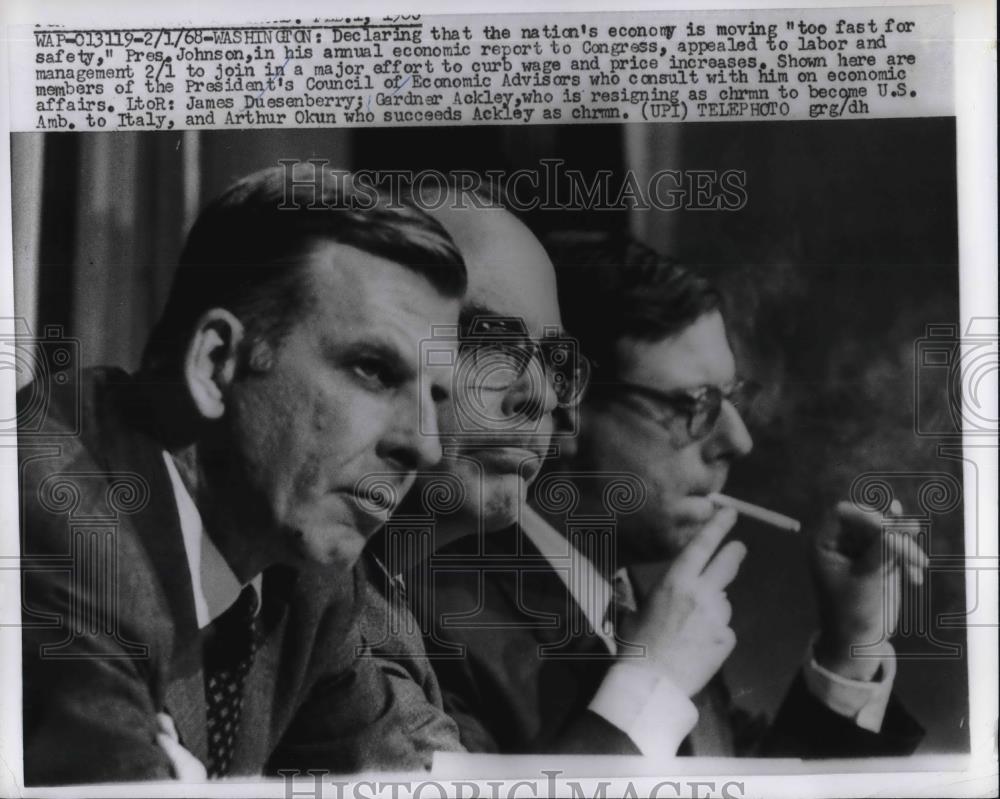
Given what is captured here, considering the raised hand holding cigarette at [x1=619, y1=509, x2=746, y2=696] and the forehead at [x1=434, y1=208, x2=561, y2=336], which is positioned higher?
the forehead at [x1=434, y1=208, x2=561, y2=336]

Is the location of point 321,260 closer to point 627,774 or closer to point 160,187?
point 160,187

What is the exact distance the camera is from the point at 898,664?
1.83 m

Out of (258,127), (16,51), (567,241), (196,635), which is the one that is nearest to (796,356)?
(567,241)

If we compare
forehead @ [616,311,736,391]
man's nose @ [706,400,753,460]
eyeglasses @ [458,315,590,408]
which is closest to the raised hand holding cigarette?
man's nose @ [706,400,753,460]

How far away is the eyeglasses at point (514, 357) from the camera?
1.79 meters

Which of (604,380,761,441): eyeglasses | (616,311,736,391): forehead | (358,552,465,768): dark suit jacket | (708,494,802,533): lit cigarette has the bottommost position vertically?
(358,552,465,768): dark suit jacket

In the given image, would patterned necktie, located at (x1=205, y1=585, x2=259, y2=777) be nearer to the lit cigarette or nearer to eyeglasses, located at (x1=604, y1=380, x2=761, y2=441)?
eyeglasses, located at (x1=604, y1=380, x2=761, y2=441)

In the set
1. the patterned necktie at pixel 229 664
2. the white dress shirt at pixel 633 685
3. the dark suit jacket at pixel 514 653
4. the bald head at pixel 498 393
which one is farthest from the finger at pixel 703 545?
the patterned necktie at pixel 229 664

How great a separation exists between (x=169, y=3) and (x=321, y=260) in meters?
0.66

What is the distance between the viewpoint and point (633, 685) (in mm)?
1807

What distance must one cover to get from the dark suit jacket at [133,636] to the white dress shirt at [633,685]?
1.38 feet

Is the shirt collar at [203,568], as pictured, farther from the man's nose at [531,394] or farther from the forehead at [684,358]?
the forehead at [684,358]

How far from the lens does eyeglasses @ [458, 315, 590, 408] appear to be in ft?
5.87

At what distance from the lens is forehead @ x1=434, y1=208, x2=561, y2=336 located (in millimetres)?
1794
